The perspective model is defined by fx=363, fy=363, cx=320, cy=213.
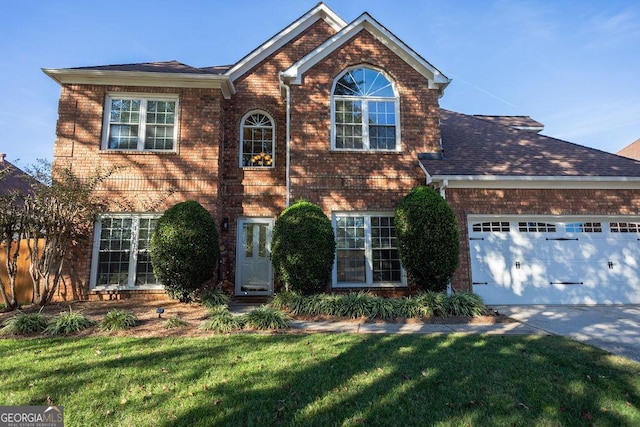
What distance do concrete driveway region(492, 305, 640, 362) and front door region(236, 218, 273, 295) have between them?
6.40 m

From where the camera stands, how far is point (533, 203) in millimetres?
9930

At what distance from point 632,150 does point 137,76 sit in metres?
32.0

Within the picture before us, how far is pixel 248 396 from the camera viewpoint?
376cm

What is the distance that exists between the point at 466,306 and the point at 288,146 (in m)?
6.19

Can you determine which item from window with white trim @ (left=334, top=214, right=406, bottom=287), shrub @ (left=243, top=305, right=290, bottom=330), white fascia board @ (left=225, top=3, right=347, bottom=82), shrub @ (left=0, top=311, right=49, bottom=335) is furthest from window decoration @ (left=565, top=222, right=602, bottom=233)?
shrub @ (left=0, top=311, right=49, bottom=335)

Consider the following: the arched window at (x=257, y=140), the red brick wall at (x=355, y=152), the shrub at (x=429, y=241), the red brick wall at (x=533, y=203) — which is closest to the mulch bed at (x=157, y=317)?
the shrub at (x=429, y=241)

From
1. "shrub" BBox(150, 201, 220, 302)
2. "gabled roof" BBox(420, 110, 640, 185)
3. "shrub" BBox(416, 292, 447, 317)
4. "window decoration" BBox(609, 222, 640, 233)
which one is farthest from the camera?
"window decoration" BBox(609, 222, 640, 233)

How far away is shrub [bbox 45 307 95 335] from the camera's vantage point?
20.4 ft

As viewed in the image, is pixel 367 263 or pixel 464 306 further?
pixel 367 263

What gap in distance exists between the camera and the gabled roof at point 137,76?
10156 millimetres

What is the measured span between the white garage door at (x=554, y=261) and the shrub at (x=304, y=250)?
4.12 meters

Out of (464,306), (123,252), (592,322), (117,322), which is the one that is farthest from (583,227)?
(123,252)

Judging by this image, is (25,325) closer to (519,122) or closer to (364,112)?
(364,112)

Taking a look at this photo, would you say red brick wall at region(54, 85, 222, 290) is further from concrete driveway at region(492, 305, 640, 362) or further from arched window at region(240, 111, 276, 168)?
concrete driveway at region(492, 305, 640, 362)
